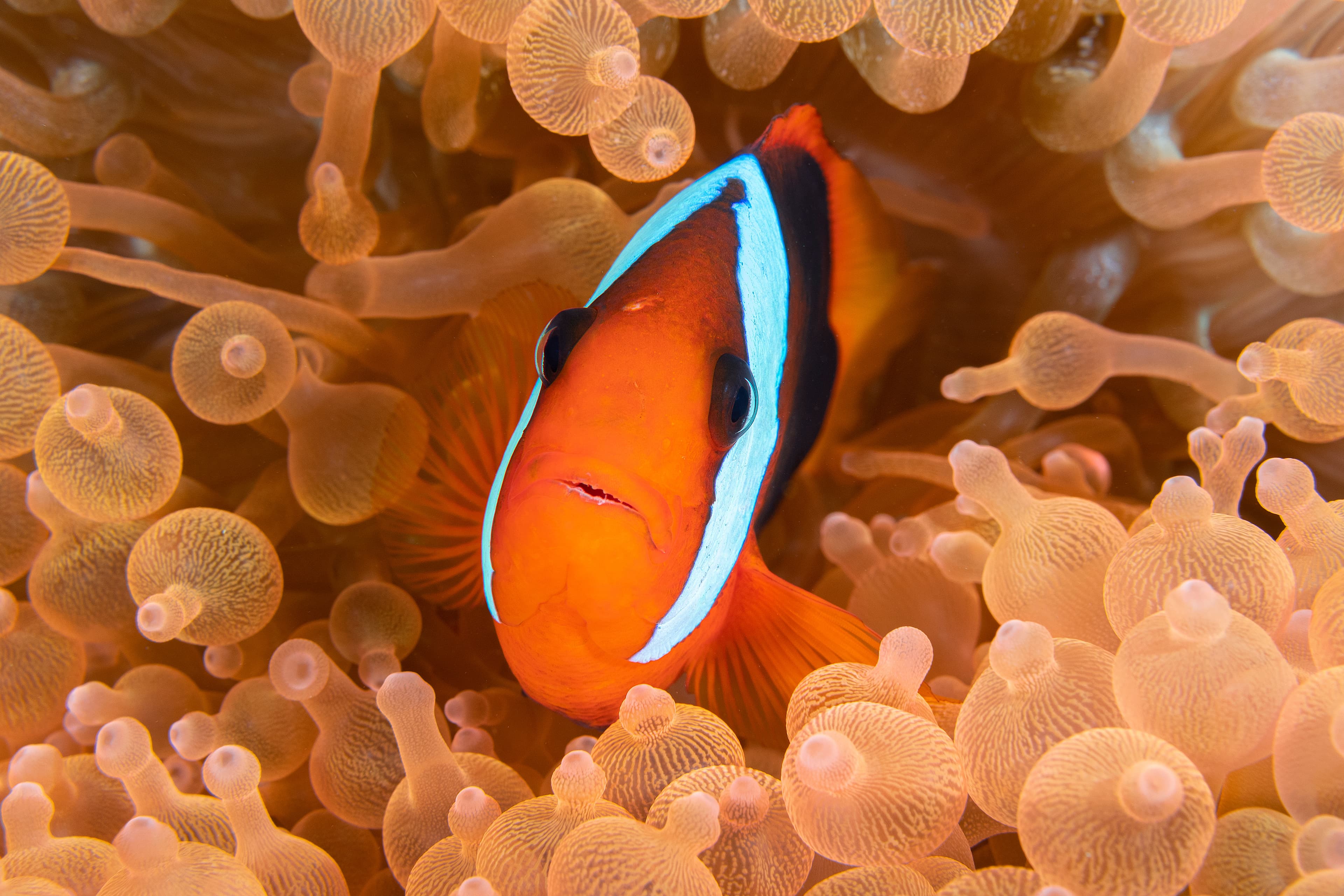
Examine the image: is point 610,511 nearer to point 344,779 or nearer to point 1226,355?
point 344,779

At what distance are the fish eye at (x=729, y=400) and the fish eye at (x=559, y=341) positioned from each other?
101 mm

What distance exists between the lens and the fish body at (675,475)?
0.62m

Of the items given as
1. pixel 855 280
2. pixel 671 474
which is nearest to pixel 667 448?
pixel 671 474

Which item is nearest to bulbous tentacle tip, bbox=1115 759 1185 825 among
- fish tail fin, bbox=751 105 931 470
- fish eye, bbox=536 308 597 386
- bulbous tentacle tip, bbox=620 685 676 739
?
bulbous tentacle tip, bbox=620 685 676 739

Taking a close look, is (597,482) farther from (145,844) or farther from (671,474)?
(145,844)

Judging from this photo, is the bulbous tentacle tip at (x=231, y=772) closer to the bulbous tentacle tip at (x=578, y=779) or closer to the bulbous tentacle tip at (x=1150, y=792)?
the bulbous tentacle tip at (x=578, y=779)

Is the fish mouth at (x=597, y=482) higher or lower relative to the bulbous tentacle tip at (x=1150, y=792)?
lower

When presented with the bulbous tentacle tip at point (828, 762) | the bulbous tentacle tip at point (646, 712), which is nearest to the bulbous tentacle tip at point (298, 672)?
the bulbous tentacle tip at point (646, 712)

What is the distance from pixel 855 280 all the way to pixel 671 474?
21.1 inches

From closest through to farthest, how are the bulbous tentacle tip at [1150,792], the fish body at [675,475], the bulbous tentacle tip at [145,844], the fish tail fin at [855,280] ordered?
the bulbous tentacle tip at [1150,792] → the bulbous tentacle tip at [145,844] → the fish body at [675,475] → the fish tail fin at [855,280]

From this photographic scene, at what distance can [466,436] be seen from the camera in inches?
34.0

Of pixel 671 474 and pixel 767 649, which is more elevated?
pixel 671 474

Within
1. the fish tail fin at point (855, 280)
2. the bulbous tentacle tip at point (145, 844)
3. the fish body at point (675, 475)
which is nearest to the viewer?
the bulbous tentacle tip at point (145, 844)

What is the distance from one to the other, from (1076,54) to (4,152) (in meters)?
1.07
